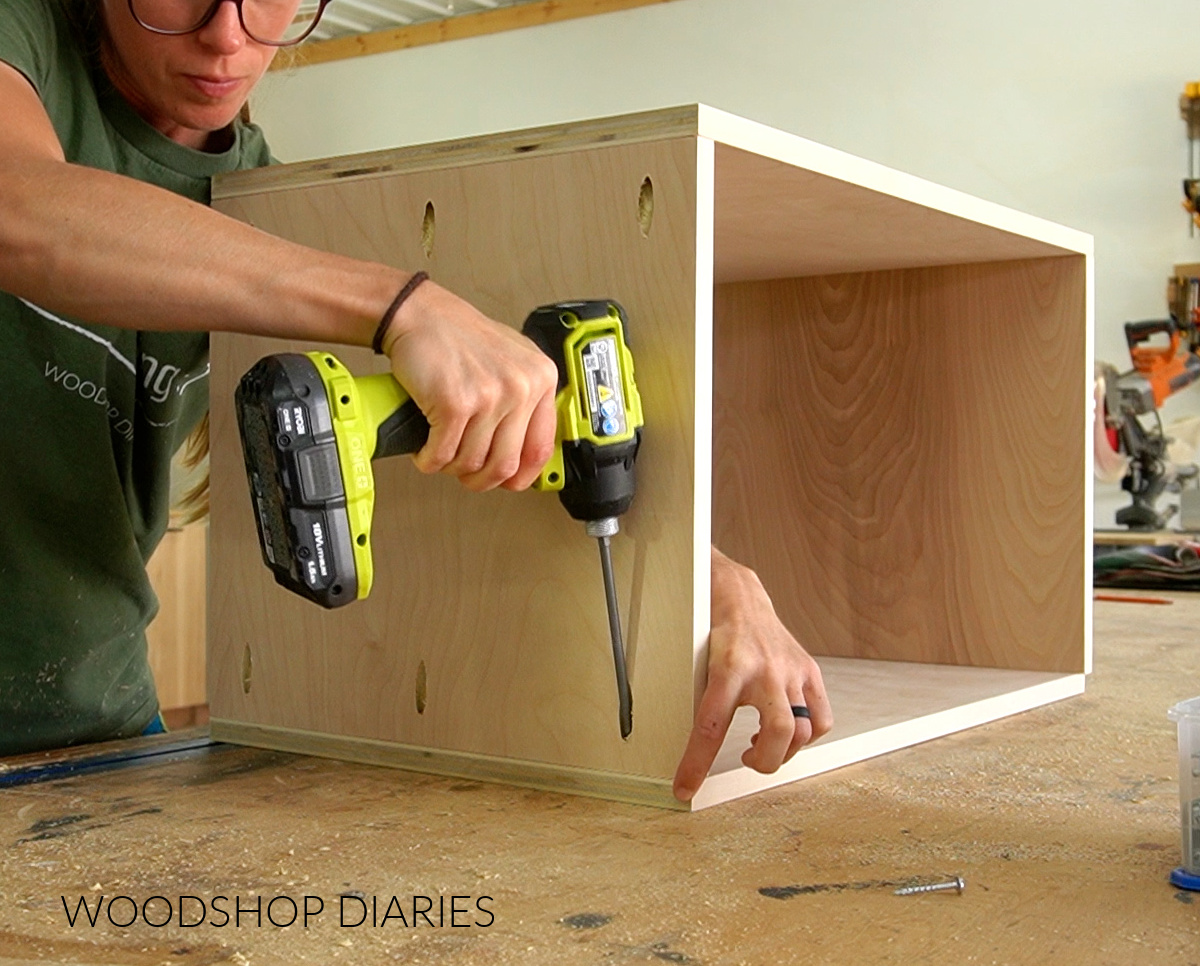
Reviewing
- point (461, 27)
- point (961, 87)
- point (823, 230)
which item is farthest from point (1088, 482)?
point (461, 27)

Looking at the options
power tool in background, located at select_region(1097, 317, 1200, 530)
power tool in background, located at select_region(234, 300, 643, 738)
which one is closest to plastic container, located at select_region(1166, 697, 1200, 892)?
power tool in background, located at select_region(234, 300, 643, 738)

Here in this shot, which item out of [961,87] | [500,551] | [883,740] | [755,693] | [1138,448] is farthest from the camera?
[961,87]

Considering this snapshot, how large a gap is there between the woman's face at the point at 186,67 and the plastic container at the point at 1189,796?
0.95 metres

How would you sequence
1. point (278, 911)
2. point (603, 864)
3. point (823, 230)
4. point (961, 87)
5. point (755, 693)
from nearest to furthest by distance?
1. point (278, 911)
2. point (603, 864)
3. point (755, 693)
4. point (823, 230)
5. point (961, 87)

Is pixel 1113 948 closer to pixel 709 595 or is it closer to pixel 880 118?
pixel 709 595

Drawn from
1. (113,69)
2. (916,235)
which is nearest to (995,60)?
(916,235)

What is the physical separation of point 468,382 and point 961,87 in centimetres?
515

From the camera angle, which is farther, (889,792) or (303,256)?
(889,792)

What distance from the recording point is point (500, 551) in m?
1.13

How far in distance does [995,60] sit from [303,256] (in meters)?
5.13

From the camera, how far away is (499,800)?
1058mm

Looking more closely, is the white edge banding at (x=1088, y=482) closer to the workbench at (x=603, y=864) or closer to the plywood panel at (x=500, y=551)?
the workbench at (x=603, y=864)

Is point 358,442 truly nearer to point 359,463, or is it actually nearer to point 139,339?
point 359,463

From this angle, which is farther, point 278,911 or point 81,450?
point 81,450
